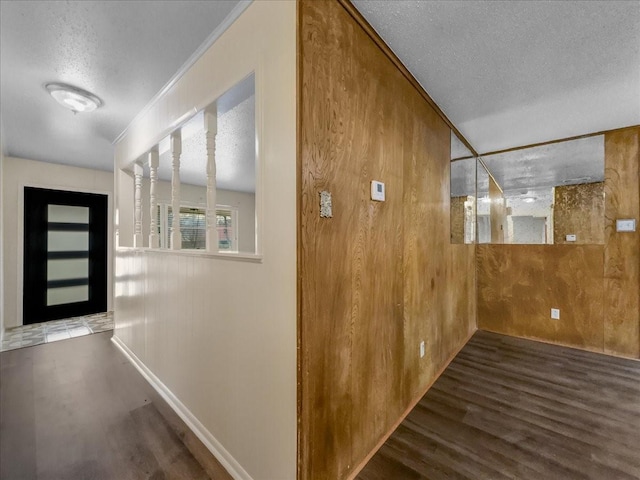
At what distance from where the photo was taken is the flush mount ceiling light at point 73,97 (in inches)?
81.0

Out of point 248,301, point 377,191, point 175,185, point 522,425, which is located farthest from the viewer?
point 175,185

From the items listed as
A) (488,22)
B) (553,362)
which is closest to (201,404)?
(488,22)

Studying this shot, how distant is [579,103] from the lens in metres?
2.28

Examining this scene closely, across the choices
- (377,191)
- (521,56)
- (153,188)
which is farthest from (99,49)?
(521,56)

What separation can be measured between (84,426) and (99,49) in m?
2.42

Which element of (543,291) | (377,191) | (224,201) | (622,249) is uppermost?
(224,201)

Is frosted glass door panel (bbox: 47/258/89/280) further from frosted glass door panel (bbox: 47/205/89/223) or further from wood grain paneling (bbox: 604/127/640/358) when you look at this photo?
wood grain paneling (bbox: 604/127/640/358)

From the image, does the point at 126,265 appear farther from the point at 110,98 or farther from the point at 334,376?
the point at 334,376

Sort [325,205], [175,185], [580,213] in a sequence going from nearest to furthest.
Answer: [325,205], [175,185], [580,213]

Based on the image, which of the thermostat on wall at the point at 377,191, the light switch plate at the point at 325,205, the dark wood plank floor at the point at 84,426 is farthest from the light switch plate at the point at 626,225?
the dark wood plank floor at the point at 84,426

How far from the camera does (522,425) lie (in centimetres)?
176

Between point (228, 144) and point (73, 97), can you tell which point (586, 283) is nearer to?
point (228, 144)

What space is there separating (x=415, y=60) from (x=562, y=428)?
2.54 metres

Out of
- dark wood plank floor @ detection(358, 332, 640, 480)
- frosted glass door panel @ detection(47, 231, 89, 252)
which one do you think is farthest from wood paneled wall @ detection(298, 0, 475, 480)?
frosted glass door panel @ detection(47, 231, 89, 252)
